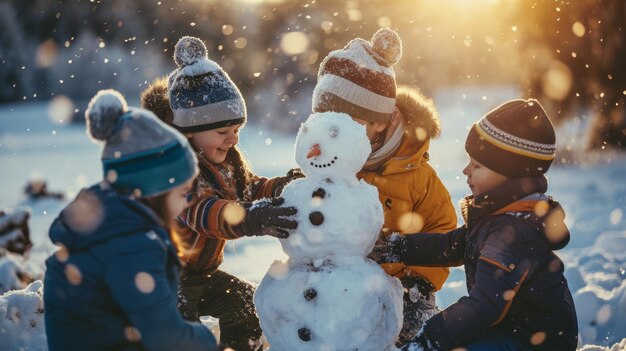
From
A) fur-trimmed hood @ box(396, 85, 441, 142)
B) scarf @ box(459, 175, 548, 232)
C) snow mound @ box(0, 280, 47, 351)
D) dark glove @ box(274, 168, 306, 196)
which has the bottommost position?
snow mound @ box(0, 280, 47, 351)

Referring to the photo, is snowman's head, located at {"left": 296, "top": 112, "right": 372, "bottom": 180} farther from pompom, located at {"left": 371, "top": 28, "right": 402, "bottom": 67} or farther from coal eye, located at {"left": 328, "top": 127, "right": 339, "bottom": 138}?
pompom, located at {"left": 371, "top": 28, "right": 402, "bottom": 67}

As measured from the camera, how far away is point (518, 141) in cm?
221

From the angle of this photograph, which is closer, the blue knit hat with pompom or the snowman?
the blue knit hat with pompom

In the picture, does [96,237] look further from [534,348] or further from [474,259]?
[534,348]

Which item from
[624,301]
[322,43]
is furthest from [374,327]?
[322,43]

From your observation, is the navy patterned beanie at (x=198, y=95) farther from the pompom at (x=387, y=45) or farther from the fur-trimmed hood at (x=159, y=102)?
the pompom at (x=387, y=45)

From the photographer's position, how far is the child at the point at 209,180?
2678 millimetres

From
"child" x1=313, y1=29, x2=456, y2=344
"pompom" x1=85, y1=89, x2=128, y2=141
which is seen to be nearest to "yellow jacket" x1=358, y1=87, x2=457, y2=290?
"child" x1=313, y1=29, x2=456, y2=344

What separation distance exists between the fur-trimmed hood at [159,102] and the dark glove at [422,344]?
1.52 meters

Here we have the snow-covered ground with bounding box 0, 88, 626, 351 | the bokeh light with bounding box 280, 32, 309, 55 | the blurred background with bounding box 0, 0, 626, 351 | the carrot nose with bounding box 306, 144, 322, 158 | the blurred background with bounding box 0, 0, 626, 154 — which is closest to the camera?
the carrot nose with bounding box 306, 144, 322, 158

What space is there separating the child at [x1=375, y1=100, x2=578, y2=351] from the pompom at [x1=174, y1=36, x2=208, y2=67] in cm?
133

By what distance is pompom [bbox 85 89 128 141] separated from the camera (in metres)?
1.67

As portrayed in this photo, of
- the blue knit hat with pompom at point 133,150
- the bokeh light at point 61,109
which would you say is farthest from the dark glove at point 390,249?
the bokeh light at point 61,109

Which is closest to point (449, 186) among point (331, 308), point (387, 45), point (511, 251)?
point (387, 45)
